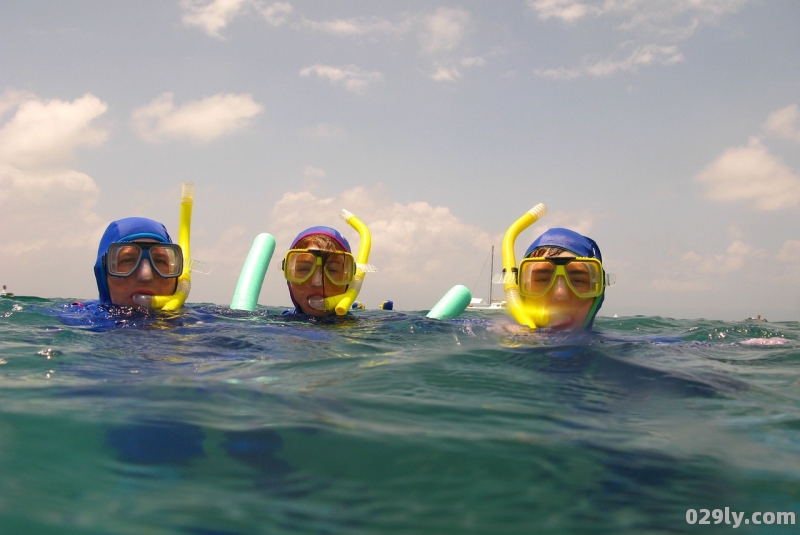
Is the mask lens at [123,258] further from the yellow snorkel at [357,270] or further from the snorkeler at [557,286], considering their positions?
the snorkeler at [557,286]

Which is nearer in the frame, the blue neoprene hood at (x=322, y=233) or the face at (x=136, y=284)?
the face at (x=136, y=284)

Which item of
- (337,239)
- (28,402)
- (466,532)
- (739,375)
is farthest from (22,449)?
(337,239)

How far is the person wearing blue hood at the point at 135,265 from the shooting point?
5.15m

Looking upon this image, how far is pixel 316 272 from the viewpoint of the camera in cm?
572

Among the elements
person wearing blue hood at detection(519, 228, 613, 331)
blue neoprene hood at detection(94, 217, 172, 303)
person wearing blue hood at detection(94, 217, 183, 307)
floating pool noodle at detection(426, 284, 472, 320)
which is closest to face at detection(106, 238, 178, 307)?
person wearing blue hood at detection(94, 217, 183, 307)

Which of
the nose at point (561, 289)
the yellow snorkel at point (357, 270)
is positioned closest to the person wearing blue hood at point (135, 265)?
the yellow snorkel at point (357, 270)

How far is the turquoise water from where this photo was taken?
1.55 metres

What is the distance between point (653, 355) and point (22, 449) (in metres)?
3.85

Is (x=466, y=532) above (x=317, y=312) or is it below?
below

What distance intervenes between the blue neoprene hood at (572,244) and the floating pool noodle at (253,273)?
3.44 m

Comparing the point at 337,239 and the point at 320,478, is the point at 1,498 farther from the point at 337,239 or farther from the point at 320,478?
the point at 337,239

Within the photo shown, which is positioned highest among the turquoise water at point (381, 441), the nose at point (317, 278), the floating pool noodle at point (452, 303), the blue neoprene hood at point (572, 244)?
the blue neoprene hood at point (572, 244)

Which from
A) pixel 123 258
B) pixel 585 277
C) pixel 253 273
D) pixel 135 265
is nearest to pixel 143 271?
pixel 135 265

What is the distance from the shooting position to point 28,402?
7.57ft
